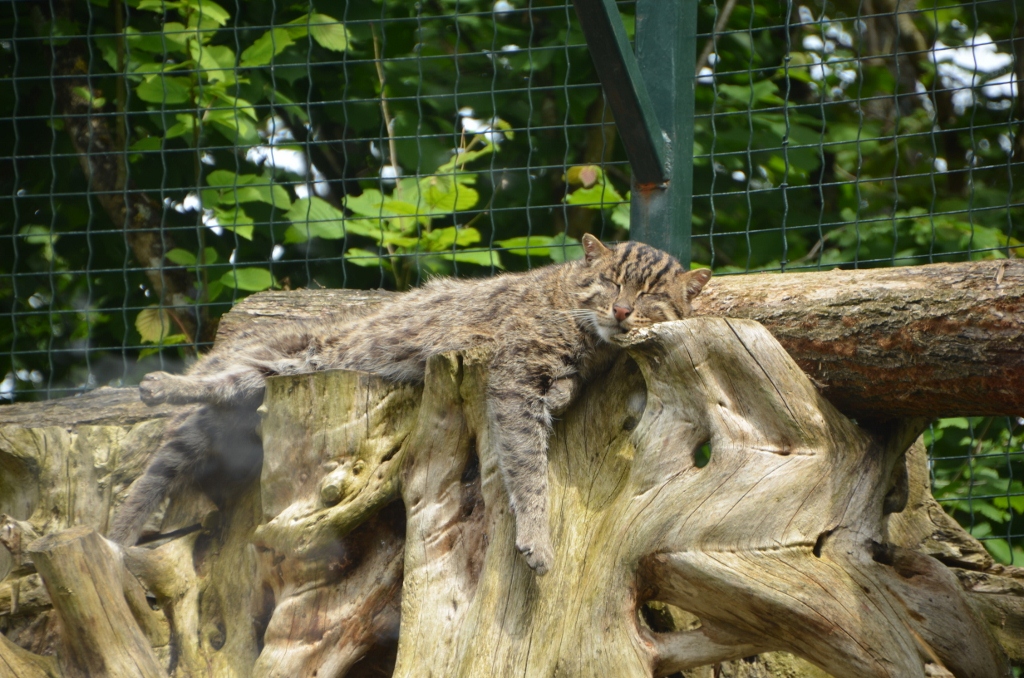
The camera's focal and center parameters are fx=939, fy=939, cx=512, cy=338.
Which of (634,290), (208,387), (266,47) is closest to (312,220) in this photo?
(266,47)

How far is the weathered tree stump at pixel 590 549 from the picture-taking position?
2.97 meters

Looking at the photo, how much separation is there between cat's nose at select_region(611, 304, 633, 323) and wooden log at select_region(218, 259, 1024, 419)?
0.43 meters

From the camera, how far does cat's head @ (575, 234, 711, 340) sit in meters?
3.75

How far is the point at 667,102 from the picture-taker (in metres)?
4.57

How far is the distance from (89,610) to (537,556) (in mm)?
1643

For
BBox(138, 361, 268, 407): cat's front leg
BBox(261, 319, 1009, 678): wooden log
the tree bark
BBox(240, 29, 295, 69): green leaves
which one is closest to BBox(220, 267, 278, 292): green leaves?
the tree bark

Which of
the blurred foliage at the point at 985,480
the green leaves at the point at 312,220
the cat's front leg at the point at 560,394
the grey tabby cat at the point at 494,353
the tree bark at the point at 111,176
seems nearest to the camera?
the grey tabby cat at the point at 494,353

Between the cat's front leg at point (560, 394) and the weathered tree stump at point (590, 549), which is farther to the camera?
the cat's front leg at point (560, 394)

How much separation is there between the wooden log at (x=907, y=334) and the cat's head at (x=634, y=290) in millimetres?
295

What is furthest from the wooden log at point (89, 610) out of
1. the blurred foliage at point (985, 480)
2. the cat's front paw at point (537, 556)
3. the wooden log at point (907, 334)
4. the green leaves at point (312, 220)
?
the blurred foliage at point (985, 480)

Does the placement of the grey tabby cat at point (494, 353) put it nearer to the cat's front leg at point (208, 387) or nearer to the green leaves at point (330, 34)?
the cat's front leg at point (208, 387)

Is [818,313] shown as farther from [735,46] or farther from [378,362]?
[735,46]

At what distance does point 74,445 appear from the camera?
14.6 feet

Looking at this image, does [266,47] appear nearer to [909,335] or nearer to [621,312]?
[621,312]
